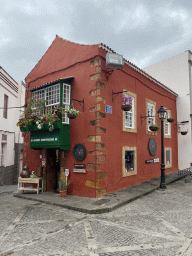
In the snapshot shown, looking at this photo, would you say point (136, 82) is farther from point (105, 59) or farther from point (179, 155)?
point (179, 155)

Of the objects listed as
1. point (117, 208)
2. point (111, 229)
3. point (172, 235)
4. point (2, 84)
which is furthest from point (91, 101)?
point (2, 84)

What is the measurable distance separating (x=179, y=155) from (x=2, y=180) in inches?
528

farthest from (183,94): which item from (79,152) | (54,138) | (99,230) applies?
(99,230)

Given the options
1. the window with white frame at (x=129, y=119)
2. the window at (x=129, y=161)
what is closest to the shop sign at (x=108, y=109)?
the window with white frame at (x=129, y=119)

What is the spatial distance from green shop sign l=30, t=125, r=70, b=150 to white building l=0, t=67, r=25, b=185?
5947 millimetres

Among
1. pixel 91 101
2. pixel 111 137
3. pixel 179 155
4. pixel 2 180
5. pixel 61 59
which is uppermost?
pixel 61 59

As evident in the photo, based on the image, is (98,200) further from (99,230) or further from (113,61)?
(113,61)

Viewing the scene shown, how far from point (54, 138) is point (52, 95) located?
87.3 inches

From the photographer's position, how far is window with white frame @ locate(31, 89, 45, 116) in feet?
32.3

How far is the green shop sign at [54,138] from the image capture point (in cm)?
891

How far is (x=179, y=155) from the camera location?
53.7ft

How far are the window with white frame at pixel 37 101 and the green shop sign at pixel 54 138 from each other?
3.32 feet

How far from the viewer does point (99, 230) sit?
17.8 ft

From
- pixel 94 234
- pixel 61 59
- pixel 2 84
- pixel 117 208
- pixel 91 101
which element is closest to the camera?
pixel 94 234
